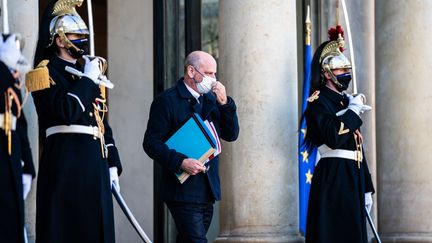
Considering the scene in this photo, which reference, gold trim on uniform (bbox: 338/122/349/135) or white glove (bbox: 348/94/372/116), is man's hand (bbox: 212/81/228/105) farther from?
white glove (bbox: 348/94/372/116)

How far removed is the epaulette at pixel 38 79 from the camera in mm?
9008

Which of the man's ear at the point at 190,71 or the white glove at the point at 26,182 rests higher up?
the man's ear at the point at 190,71

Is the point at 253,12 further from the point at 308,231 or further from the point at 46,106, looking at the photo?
the point at 46,106

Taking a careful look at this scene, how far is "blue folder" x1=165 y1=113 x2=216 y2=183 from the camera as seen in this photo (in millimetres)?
10062

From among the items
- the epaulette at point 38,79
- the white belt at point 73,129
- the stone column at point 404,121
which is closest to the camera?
the epaulette at point 38,79

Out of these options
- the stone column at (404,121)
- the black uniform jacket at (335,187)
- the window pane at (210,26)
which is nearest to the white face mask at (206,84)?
the black uniform jacket at (335,187)

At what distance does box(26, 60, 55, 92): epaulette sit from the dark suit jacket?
4.21 feet

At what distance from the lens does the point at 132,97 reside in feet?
47.0

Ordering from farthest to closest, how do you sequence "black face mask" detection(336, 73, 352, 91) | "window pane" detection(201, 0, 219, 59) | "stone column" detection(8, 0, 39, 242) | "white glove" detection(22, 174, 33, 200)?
"window pane" detection(201, 0, 219, 59), "black face mask" detection(336, 73, 352, 91), "stone column" detection(8, 0, 39, 242), "white glove" detection(22, 174, 33, 200)

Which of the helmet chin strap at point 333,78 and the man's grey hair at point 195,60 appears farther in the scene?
the helmet chin strap at point 333,78

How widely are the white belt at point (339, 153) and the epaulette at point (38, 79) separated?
3.23 m

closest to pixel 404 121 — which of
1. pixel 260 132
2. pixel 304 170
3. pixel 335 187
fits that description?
pixel 304 170

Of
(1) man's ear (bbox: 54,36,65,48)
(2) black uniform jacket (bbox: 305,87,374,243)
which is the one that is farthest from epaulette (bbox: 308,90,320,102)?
(1) man's ear (bbox: 54,36,65,48)

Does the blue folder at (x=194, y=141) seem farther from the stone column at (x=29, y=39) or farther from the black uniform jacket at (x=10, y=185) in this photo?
the black uniform jacket at (x=10, y=185)
